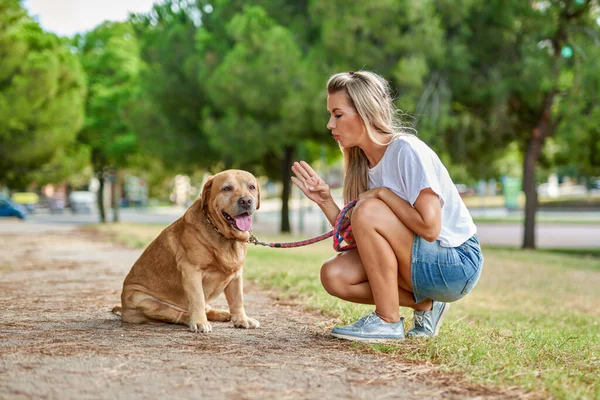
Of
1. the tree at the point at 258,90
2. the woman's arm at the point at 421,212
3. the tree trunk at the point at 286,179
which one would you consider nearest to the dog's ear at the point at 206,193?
the woman's arm at the point at 421,212

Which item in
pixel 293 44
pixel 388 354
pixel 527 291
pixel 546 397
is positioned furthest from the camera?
pixel 293 44

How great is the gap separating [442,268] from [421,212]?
1.40ft

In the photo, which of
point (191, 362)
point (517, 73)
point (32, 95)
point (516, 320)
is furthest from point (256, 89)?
point (191, 362)

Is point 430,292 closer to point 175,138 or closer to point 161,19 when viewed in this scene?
point 175,138

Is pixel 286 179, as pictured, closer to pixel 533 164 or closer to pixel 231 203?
pixel 533 164

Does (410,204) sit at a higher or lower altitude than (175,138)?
lower

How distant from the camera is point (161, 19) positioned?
2573 centimetres

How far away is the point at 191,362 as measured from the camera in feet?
12.8

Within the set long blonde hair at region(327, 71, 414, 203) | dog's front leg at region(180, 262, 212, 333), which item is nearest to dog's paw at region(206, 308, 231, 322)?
dog's front leg at region(180, 262, 212, 333)

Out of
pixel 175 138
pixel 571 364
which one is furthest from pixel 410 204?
pixel 175 138

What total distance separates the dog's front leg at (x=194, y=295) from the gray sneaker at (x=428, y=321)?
4.70ft

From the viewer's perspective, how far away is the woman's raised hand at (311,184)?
4.71 meters

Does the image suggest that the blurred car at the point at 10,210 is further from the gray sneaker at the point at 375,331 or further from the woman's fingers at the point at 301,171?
the gray sneaker at the point at 375,331

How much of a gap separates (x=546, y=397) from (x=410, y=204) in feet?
4.76
